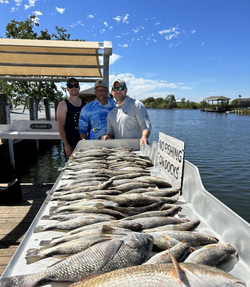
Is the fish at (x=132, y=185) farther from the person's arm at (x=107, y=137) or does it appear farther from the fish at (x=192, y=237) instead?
the person's arm at (x=107, y=137)

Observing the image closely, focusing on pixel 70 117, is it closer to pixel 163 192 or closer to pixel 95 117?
pixel 95 117

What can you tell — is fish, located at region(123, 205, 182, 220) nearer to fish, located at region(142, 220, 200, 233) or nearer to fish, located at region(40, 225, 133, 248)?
fish, located at region(142, 220, 200, 233)

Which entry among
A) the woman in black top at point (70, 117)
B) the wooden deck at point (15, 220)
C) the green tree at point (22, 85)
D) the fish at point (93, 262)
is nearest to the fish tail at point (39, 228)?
the fish at point (93, 262)

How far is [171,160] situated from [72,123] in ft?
10.2

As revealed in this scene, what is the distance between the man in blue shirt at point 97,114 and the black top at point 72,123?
318 mm

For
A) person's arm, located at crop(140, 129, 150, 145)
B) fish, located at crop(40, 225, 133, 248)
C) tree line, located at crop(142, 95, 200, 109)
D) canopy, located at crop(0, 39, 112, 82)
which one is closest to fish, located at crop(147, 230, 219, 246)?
fish, located at crop(40, 225, 133, 248)

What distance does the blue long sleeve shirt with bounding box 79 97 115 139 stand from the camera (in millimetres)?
5078

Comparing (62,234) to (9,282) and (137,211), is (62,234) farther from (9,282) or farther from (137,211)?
(137,211)

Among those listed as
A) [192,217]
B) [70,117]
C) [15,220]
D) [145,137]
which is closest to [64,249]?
[192,217]

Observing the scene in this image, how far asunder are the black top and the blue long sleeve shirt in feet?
1.06

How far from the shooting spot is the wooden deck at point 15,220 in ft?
11.3

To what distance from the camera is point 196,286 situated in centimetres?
120

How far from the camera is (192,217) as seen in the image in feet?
7.51

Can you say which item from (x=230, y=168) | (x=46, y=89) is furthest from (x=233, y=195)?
(x=46, y=89)
